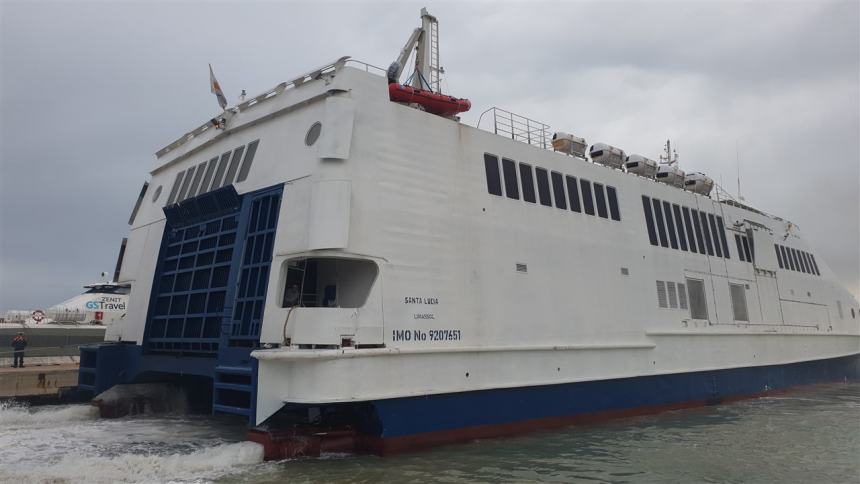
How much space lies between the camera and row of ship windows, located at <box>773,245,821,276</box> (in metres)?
18.9

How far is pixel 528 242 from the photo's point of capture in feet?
35.5

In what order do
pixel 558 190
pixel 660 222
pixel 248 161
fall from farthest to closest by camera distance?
1. pixel 660 222
2. pixel 558 190
3. pixel 248 161

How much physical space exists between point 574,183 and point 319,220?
5941mm

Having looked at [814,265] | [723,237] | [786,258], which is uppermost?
[814,265]

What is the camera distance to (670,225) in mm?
14461

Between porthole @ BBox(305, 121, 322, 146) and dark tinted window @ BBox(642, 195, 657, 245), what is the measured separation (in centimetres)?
806

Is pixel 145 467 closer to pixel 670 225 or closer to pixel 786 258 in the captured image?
pixel 670 225

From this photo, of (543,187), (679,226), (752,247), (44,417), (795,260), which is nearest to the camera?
(44,417)

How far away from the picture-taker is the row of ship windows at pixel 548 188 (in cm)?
1074

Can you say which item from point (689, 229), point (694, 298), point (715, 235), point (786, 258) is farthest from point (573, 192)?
point (786, 258)

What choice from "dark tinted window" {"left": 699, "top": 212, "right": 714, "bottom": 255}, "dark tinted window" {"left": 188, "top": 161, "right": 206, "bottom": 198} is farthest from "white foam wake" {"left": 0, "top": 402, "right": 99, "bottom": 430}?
"dark tinted window" {"left": 699, "top": 212, "right": 714, "bottom": 255}

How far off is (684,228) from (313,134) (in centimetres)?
1001

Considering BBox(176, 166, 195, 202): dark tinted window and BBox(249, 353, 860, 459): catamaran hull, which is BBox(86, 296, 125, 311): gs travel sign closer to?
BBox(176, 166, 195, 202): dark tinted window

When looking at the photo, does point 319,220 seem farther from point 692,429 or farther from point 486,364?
point 692,429
